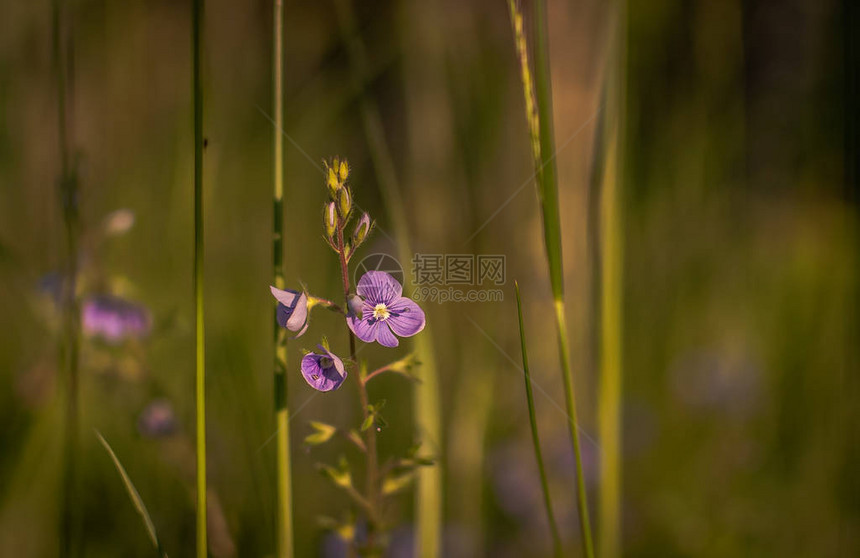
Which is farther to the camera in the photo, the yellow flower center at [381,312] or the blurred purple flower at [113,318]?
the blurred purple flower at [113,318]

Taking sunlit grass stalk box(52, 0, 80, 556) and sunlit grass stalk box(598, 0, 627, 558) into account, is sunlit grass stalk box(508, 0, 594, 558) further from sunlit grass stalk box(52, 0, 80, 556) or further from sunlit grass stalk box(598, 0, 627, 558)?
sunlit grass stalk box(52, 0, 80, 556)

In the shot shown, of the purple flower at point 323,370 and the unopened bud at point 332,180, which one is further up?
the unopened bud at point 332,180

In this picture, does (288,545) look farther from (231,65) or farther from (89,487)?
(231,65)

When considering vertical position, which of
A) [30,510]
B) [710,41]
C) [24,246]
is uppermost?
[710,41]

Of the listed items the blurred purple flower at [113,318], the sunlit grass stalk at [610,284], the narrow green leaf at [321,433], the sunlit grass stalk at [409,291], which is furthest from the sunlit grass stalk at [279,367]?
the blurred purple flower at [113,318]

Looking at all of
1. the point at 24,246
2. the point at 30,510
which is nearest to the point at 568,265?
the point at 30,510

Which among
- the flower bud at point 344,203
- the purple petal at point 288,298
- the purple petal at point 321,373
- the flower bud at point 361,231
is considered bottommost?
the purple petal at point 321,373

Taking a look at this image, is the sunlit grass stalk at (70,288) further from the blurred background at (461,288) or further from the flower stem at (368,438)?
the flower stem at (368,438)
